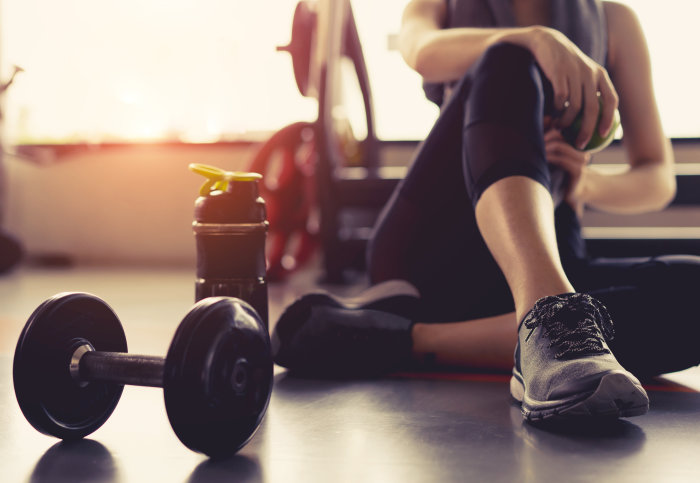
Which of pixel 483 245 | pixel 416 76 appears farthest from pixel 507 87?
pixel 416 76

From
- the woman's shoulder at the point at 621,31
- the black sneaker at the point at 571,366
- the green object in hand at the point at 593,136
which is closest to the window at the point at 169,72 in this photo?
the woman's shoulder at the point at 621,31

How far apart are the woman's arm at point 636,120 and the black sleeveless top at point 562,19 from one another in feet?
0.17

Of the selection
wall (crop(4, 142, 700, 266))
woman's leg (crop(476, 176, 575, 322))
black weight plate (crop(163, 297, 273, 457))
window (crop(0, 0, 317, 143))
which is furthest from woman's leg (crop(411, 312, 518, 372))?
wall (crop(4, 142, 700, 266))

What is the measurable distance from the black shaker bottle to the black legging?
32cm

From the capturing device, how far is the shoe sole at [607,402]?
0.76 meters

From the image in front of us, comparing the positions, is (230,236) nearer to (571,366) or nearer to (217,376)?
(217,376)

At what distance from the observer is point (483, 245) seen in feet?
4.09

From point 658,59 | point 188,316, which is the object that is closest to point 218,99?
point 658,59

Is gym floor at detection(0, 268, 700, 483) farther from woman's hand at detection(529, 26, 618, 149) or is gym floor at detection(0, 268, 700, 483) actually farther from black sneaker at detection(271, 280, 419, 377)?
woman's hand at detection(529, 26, 618, 149)

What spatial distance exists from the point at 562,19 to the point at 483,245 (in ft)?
1.50

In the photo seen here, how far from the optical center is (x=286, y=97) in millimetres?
3707

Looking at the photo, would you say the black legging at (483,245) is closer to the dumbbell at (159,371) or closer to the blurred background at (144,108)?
the dumbbell at (159,371)

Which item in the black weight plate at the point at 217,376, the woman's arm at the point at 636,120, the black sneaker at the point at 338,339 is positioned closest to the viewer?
the black weight plate at the point at 217,376

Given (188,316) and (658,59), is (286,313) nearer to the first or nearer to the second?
(188,316)
